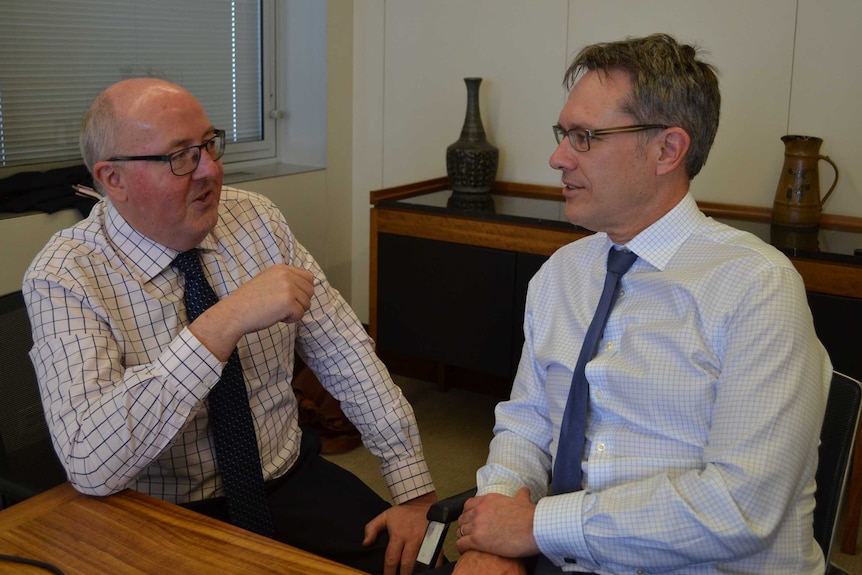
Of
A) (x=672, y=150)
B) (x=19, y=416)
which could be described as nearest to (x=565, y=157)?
(x=672, y=150)

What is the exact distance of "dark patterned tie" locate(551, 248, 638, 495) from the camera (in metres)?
1.52

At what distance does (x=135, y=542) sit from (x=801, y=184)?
7.85ft

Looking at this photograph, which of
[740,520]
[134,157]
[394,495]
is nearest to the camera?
[740,520]

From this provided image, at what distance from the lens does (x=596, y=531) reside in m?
1.35

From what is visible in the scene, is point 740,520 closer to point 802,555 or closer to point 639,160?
point 802,555

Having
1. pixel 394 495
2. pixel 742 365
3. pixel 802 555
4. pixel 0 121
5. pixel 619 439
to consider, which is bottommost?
pixel 394 495

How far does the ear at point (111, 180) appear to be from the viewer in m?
1.67

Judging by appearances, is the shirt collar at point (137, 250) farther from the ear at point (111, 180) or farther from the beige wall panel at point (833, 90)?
the beige wall panel at point (833, 90)

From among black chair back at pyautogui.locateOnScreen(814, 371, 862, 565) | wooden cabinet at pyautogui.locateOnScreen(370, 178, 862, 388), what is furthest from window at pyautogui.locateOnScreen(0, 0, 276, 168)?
black chair back at pyautogui.locateOnScreen(814, 371, 862, 565)

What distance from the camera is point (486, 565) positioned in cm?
141

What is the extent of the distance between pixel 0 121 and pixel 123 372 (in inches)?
71.0

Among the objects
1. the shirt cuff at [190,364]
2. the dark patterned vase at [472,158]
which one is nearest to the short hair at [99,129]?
the shirt cuff at [190,364]

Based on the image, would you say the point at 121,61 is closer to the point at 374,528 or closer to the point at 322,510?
the point at 322,510

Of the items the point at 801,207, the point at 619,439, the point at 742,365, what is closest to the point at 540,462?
the point at 619,439
